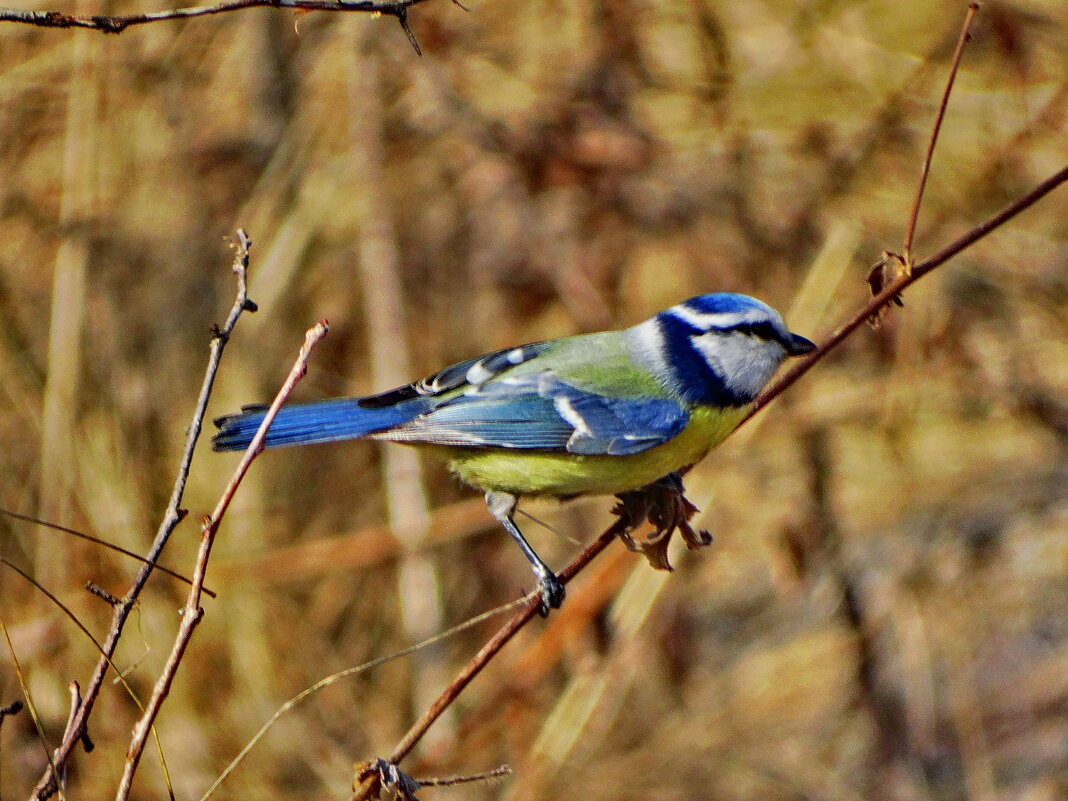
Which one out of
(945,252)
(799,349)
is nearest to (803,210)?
(799,349)

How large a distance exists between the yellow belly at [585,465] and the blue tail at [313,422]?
176 mm

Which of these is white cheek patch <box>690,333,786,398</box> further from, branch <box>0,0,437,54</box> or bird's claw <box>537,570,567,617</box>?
branch <box>0,0,437,54</box>

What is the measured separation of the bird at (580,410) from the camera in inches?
113

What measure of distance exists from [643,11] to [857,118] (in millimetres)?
1153

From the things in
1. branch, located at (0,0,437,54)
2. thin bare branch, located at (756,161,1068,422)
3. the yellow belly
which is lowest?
thin bare branch, located at (756,161,1068,422)

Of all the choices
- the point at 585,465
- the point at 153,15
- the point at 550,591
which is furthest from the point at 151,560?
the point at 585,465

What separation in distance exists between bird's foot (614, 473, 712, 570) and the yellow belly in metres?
0.05

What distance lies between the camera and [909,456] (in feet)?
18.1

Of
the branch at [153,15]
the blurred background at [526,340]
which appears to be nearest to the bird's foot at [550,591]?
the blurred background at [526,340]

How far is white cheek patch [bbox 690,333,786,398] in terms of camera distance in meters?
2.97

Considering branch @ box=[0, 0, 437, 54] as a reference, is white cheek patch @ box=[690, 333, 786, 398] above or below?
below

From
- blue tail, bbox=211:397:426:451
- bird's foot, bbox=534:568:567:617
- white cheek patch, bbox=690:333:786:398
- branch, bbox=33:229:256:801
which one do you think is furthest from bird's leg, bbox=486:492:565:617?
branch, bbox=33:229:256:801

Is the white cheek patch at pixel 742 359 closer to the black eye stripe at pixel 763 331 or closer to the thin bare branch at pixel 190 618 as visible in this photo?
the black eye stripe at pixel 763 331

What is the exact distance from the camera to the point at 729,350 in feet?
9.91
